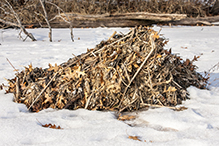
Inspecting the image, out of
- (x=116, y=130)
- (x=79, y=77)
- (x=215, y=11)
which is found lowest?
(x=116, y=130)

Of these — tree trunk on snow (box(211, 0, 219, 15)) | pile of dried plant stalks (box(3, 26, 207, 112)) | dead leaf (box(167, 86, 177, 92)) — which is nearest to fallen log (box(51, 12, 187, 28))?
tree trunk on snow (box(211, 0, 219, 15))

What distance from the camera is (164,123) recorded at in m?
1.92

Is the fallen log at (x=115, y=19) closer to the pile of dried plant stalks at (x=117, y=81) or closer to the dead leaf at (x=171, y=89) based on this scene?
the pile of dried plant stalks at (x=117, y=81)

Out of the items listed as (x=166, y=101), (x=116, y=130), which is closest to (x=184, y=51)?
(x=166, y=101)

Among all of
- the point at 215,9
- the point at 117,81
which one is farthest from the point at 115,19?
the point at 117,81

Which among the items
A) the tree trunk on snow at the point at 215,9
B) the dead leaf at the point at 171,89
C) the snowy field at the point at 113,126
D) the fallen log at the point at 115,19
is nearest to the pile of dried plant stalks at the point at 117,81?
the dead leaf at the point at 171,89

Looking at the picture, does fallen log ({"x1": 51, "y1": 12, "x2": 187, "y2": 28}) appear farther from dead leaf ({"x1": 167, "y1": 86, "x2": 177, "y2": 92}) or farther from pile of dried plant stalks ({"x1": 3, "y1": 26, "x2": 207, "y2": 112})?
dead leaf ({"x1": 167, "y1": 86, "x2": 177, "y2": 92})

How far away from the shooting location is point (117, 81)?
2.41 metres

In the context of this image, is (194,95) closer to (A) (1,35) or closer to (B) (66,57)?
(B) (66,57)

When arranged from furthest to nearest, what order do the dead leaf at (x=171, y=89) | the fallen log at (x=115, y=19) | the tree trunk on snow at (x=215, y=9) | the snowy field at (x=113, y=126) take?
the tree trunk on snow at (x=215, y=9)
the fallen log at (x=115, y=19)
the dead leaf at (x=171, y=89)
the snowy field at (x=113, y=126)

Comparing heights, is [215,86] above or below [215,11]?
below

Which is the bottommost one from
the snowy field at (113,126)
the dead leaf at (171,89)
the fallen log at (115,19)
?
the snowy field at (113,126)

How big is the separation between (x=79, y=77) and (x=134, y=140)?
47.8 inches

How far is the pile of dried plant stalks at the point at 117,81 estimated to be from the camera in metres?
2.40
